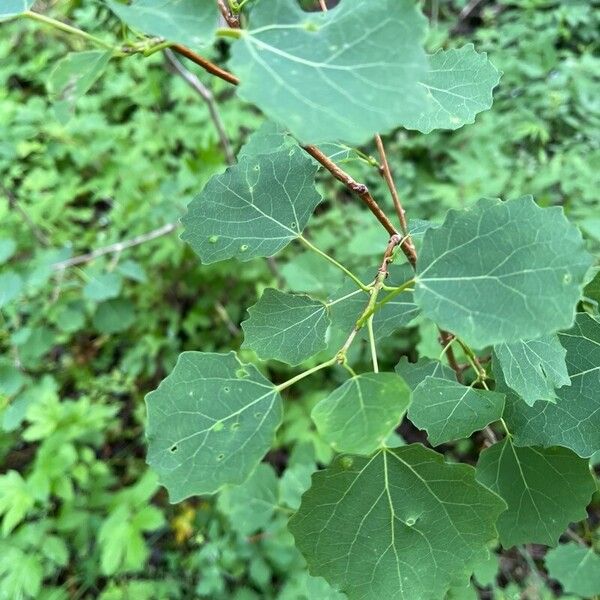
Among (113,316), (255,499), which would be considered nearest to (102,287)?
(113,316)

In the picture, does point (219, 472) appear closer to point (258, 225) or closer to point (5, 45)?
point (258, 225)

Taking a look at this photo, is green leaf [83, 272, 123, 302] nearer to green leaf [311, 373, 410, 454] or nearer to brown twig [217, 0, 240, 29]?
brown twig [217, 0, 240, 29]

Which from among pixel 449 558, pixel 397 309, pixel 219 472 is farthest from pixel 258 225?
pixel 449 558

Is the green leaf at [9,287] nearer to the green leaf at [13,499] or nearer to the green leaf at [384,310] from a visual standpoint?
the green leaf at [13,499]

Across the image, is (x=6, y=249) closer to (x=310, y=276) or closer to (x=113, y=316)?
(x=113, y=316)

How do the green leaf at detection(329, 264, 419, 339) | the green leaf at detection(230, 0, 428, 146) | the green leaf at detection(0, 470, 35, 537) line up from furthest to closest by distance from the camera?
the green leaf at detection(0, 470, 35, 537) → the green leaf at detection(329, 264, 419, 339) → the green leaf at detection(230, 0, 428, 146)

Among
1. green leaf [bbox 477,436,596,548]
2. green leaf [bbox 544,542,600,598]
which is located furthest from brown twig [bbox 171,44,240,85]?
green leaf [bbox 544,542,600,598]
